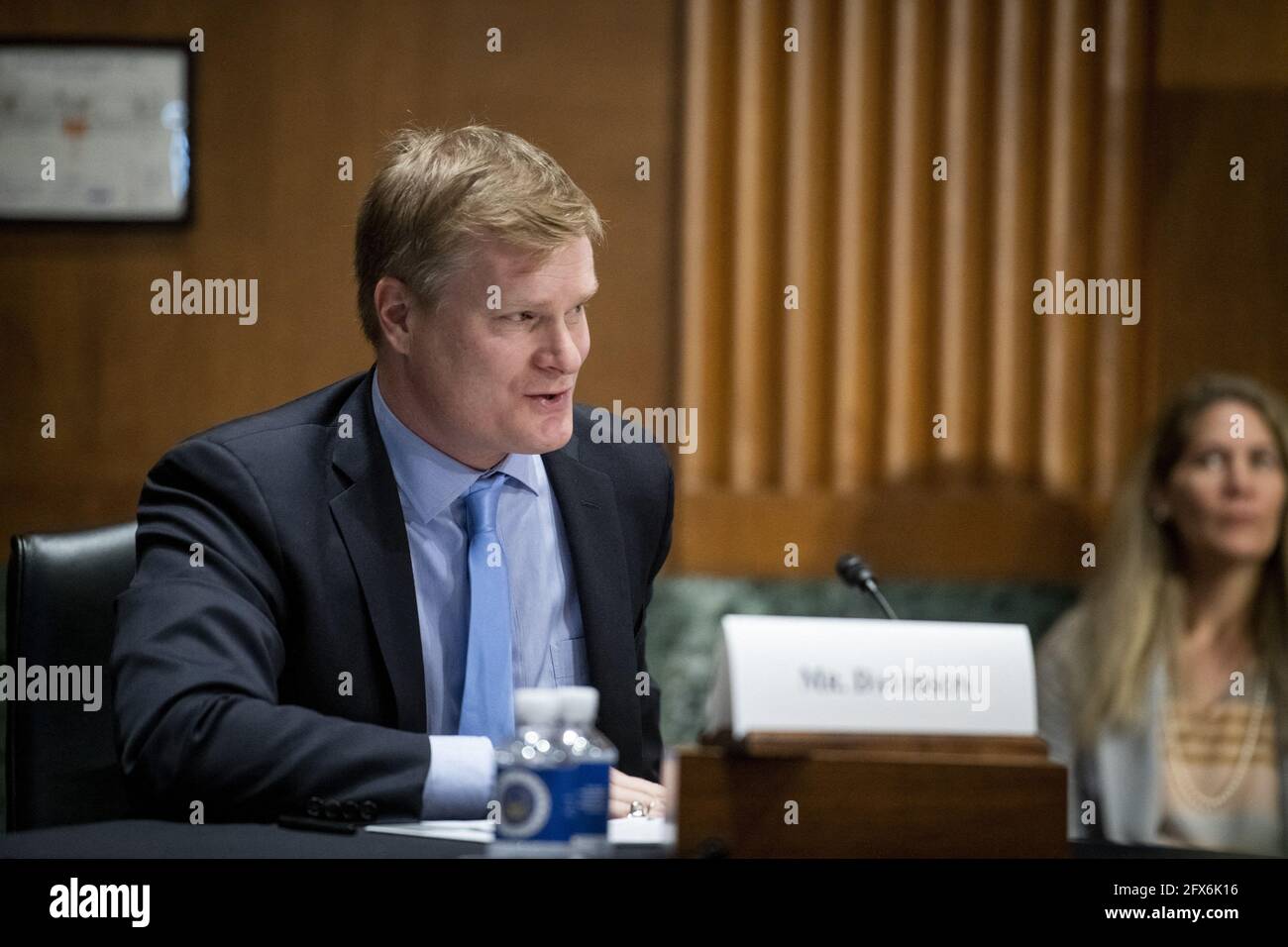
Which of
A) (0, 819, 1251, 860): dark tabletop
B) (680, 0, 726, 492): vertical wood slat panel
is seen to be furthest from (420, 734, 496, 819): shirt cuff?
(680, 0, 726, 492): vertical wood slat panel

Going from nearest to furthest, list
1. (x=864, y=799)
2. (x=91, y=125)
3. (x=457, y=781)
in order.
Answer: (x=864, y=799)
(x=457, y=781)
(x=91, y=125)

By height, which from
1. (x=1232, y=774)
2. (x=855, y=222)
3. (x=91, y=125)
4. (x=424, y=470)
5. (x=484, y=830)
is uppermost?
(x=91, y=125)

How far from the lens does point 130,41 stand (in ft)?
10.1

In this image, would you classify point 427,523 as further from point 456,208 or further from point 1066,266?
point 1066,266

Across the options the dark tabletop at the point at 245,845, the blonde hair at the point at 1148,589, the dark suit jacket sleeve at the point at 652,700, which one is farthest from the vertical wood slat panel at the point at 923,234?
the dark tabletop at the point at 245,845

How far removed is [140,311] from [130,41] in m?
0.57

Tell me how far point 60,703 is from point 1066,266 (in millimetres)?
2376

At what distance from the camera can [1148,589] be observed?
2.71 meters

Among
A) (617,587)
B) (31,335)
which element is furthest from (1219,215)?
(31,335)

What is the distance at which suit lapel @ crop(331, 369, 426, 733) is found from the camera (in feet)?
5.51

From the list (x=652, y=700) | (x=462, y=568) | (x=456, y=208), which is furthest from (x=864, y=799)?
(x=456, y=208)

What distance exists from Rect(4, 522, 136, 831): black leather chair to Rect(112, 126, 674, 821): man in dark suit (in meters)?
0.20

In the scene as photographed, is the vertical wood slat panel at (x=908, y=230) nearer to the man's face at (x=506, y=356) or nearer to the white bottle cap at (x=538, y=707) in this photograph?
the man's face at (x=506, y=356)

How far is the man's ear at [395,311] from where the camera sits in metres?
1.96
